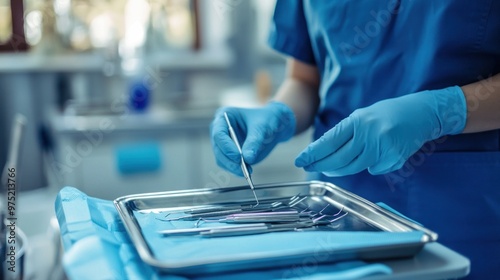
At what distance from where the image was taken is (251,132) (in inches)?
34.1

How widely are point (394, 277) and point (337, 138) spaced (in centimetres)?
28

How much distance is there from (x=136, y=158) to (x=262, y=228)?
129cm

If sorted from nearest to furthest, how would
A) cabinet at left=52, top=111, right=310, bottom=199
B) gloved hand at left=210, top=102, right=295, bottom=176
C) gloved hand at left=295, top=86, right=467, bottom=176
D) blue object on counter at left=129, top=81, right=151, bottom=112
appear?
A: 1. gloved hand at left=295, top=86, right=467, bottom=176
2. gloved hand at left=210, top=102, right=295, bottom=176
3. cabinet at left=52, top=111, right=310, bottom=199
4. blue object on counter at left=129, top=81, right=151, bottom=112

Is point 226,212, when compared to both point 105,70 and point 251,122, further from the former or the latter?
point 105,70

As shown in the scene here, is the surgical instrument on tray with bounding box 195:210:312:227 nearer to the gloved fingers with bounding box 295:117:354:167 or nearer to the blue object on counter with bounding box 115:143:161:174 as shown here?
the gloved fingers with bounding box 295:117:354:167

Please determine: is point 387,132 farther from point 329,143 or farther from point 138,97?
point 138,97

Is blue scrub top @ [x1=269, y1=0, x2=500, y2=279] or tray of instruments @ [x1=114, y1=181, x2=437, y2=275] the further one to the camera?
blue scrub top @ [x1=269, y1=0, x2=500, y2=279]

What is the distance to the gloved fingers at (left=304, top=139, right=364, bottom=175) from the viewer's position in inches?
28.4

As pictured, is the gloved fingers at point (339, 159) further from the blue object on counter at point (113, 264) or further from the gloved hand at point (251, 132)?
the blue object on counter at point (113, 264)

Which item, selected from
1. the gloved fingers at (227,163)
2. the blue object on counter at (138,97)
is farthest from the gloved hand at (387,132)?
the blue object on counter at (138,97)

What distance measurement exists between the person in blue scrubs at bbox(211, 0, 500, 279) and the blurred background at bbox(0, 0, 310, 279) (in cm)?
96

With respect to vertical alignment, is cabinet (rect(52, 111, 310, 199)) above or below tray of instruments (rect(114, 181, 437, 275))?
below

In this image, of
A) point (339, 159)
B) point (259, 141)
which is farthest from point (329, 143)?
point (259, 141)

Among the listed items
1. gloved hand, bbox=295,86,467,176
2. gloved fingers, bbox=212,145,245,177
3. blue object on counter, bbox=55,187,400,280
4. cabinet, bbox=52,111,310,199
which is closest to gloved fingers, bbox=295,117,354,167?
gloved hand, bbox=295,86,467,176
